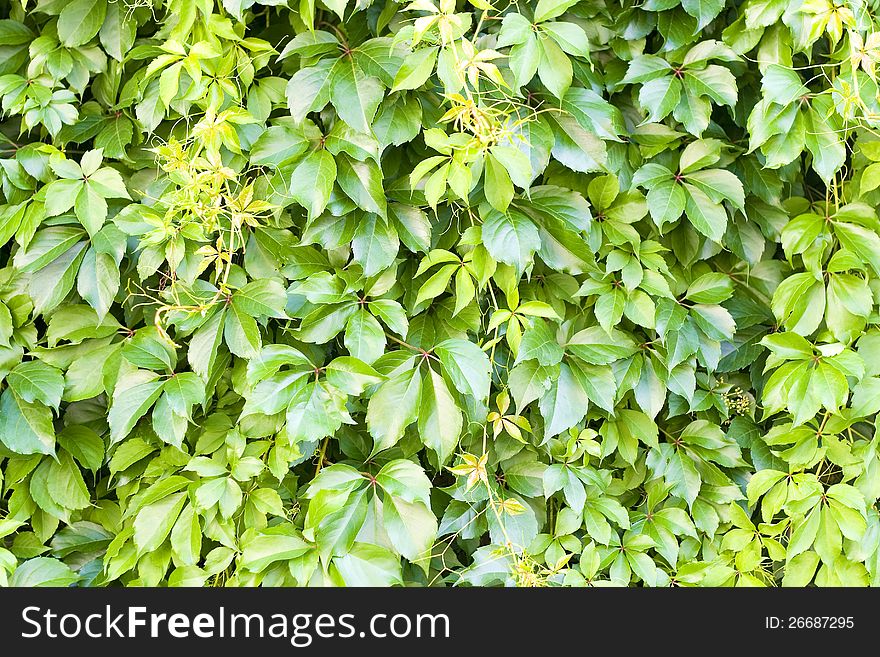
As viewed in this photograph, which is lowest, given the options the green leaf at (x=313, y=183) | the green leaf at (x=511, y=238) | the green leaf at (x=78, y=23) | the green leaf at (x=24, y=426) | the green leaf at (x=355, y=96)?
the green leaf at (x=24, y=426)

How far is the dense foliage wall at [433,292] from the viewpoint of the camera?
53.4 inches

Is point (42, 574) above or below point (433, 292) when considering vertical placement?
below

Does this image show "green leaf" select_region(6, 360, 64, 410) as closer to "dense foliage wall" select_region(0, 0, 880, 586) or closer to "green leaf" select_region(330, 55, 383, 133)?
"dense foliage wall" select_region(0, 0, 880, 586)

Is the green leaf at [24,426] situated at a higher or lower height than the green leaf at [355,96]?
lower

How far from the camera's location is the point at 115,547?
150 cm

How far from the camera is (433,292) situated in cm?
140

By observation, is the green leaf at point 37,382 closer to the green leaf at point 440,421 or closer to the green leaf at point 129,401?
the green leaf at point 129,401

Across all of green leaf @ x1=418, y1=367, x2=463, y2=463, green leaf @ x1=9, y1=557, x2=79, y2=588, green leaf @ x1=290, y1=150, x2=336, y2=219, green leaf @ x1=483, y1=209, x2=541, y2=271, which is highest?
green leaf @ x1=290, y1=150, x2=336, y2=219

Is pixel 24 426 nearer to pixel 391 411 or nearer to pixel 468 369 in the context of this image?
pixel 391 411

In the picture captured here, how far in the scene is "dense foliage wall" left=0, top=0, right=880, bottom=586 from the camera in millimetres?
1355

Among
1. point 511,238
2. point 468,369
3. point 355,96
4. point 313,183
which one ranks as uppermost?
point 355,96

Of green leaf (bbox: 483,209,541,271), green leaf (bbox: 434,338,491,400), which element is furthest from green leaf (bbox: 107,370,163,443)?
green leaf (bbox: 483,209,541,271)

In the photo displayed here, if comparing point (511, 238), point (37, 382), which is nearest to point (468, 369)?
point (511, 238)

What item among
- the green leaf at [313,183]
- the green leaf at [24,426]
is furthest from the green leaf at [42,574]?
the green leaf at [313,183]
